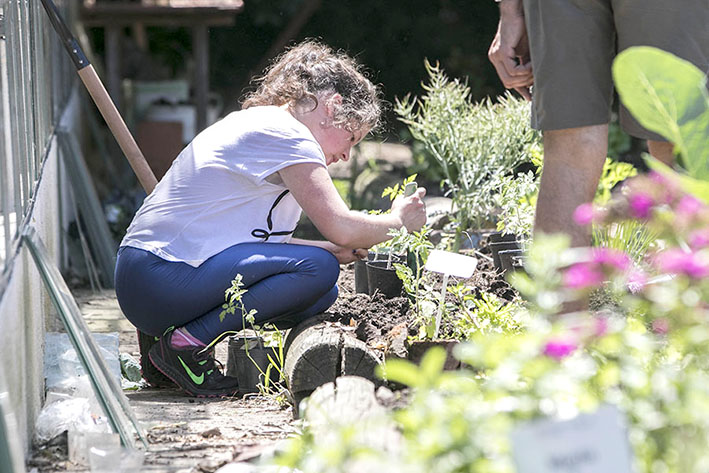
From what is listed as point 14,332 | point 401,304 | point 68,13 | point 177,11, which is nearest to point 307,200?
point 401,304

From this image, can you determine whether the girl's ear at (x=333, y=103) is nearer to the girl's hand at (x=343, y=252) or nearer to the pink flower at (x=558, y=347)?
the girl's hand at (x=343, y=252)

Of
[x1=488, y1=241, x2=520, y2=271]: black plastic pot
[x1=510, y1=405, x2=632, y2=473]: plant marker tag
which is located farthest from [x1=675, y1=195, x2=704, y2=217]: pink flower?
[x1=488, y1=241, x2=520, y2=271]: black plastic pot

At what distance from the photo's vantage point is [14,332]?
1.96 metres

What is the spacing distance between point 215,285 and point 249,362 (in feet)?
0.81

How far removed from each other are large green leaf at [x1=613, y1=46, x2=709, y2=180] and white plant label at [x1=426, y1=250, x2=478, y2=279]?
949mm

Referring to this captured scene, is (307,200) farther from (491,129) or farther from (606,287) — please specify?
(491,129)

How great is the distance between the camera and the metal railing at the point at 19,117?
2104 millimetres

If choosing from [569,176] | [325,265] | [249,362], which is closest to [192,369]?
[249,362]

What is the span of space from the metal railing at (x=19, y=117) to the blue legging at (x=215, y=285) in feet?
1.24

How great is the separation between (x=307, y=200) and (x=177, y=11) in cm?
408

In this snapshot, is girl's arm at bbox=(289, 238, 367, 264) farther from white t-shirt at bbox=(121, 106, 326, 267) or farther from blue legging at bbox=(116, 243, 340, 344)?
white t-shirt at bbox=(121, 106, 326, 267)

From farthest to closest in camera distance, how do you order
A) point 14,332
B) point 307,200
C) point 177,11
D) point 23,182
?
point 177,11 < point 307,200 < point 23,182 < point 14,332

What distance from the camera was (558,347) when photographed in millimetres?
1186

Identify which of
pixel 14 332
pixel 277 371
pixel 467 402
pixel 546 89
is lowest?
pixel 277 371
